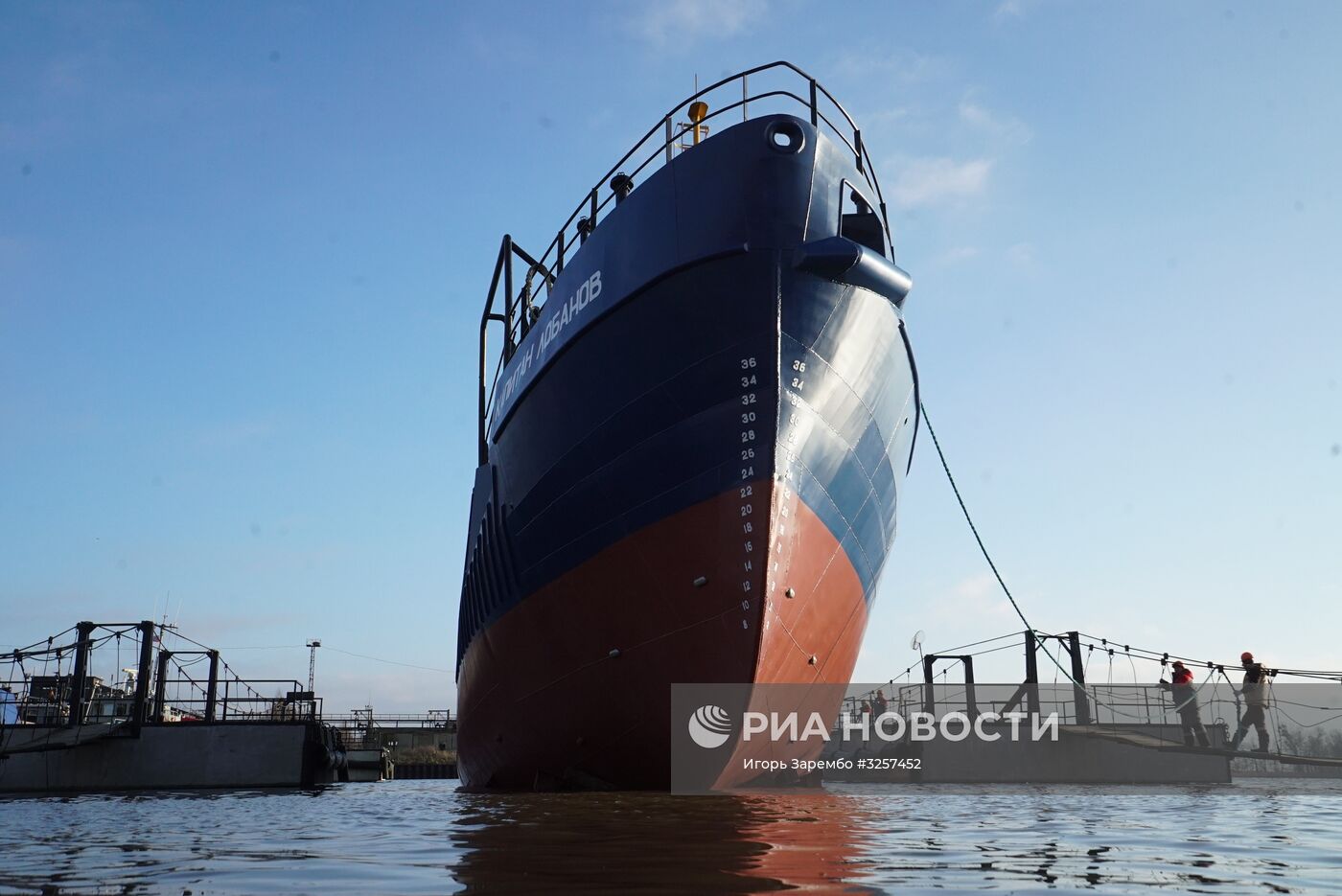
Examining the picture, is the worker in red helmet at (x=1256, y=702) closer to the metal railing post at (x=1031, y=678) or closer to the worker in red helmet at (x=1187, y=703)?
the worker in red helmet at (x=1187, y=703)

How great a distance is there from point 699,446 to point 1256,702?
8798 millimetres

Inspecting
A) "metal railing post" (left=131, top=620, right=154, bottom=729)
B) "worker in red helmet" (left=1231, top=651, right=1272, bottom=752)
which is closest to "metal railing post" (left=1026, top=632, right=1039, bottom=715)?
"worker in red helmet" (left=1231, top=651, right=1272, bottom=752)

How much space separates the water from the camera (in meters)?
3.06

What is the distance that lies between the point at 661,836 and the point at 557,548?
5.42m

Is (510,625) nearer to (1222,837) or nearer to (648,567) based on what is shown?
(648,567)

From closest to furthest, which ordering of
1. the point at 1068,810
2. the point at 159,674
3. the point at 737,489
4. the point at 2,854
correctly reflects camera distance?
the point at 2,854, the point at 1068,810, the point at 737,489, the point at 159,674

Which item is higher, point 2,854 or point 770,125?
point 770,125

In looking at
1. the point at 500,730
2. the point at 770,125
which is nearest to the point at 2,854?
the point at 500,730

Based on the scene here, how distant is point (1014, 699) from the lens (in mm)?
17188

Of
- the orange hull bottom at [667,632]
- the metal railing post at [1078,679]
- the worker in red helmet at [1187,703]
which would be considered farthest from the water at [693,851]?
the metal railing post at [1078,679]

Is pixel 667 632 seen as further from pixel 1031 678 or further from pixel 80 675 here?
pixel 80 675

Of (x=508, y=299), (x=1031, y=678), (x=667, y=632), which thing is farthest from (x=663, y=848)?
(x=1031, y=678)

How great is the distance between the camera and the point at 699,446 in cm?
860

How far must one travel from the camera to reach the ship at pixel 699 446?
8422mm
